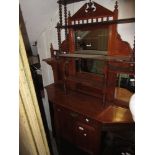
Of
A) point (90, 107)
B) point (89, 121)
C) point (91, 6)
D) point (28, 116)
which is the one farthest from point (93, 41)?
point (28, 116)

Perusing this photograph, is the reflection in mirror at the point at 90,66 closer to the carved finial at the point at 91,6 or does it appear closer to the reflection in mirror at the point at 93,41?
the reflection in mirror at the point at 93,41

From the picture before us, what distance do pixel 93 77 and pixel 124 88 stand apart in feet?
1.19

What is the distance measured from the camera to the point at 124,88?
1.75m

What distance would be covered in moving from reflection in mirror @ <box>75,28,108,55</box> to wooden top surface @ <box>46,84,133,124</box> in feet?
1.79

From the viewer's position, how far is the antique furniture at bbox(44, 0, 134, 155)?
1.60m

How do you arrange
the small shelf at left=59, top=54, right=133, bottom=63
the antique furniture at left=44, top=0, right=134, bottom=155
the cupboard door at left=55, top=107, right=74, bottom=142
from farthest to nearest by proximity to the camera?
1. the cupboard door at left=55, top=107, right=74, bottom=142
2. the antique furniture at left=44, top=0, right=134, bottom=155
3. the small shelf at left=59, top=54, right=133, bottom=63

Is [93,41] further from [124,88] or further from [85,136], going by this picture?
[85,136]

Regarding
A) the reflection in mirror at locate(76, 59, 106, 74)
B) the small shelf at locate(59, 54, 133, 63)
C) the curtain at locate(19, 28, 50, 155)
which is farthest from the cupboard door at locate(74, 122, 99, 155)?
the curtain at locate(19, 28, 50, 155)

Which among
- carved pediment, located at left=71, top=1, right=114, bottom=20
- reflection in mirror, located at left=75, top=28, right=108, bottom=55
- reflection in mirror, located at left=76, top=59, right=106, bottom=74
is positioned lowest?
reflection in mirror, located at left=76, top=59, right=106, bottom=74

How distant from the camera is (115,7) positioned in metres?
1.55

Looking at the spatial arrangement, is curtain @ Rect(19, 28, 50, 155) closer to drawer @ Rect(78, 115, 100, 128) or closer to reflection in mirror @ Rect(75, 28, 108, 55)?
drawer @ Rect(78, 115, 100, 128)
